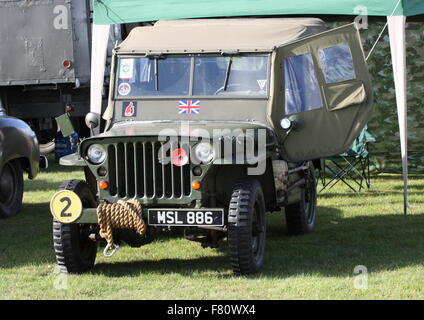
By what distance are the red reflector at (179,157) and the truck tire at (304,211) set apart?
2.30m

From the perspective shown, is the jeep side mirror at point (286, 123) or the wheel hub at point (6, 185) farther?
the wheel hub at point (6, 185)

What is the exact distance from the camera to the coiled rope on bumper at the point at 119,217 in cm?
689

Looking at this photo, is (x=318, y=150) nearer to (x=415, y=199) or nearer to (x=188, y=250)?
(x=188, y=250)

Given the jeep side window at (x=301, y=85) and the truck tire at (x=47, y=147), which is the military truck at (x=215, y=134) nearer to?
the jeep side window at (x=301, y=85)

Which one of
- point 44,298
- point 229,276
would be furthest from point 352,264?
point 44,298

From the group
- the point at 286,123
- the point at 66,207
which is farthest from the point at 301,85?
the point at 66,207

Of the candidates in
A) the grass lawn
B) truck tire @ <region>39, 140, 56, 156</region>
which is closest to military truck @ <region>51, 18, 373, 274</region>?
the grass lawn

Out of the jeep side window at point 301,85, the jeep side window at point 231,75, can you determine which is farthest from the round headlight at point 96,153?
the jeep side window at point 301,85

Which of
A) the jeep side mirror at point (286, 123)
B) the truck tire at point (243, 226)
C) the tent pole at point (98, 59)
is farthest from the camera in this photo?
the tent pole at point (98, 59)

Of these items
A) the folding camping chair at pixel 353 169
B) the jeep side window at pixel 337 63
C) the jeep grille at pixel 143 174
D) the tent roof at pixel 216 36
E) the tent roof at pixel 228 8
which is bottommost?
the folding camping chair at pixel 353 169

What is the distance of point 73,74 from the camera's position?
15.0m

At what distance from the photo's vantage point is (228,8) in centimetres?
1033

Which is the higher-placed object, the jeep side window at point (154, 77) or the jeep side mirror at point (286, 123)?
the jeep side window at point (154, 77)

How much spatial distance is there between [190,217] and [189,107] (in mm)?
1488
